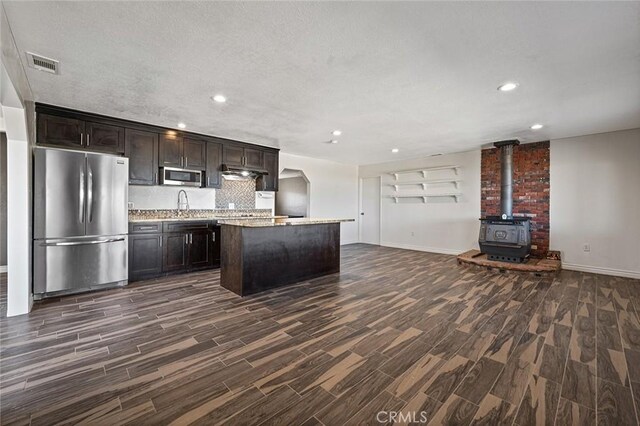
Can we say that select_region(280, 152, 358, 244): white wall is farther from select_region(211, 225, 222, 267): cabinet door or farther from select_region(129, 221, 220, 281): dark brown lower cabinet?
select_region(129, 221, 220, 281): dark brown lower cabinet

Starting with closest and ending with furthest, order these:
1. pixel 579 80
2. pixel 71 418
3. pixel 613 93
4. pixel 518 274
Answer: pixel 71 418 < pixel 579 80 < pixel 613 93 < pixel 518 274

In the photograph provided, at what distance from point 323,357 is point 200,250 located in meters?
3.37

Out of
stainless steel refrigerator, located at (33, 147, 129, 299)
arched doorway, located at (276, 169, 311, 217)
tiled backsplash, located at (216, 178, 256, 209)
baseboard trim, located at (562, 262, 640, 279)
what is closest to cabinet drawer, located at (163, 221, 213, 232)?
stainless steel refrigerator, located at (33, 147, 129, 299)

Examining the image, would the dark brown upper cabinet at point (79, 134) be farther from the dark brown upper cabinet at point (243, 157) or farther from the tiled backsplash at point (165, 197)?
the dark brown upper cabinet at point (243, 157)

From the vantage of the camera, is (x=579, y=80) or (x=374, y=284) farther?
(x=374, y=284)

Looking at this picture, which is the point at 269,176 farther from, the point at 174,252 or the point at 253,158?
the point at 174,252

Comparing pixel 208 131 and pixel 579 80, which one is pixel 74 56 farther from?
pixel 579 80

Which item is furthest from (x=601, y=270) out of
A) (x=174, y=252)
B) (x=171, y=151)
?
(x=171, y=151)

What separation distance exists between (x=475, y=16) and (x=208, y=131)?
13.5ft

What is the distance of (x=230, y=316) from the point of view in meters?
2.86

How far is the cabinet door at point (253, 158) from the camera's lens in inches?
219

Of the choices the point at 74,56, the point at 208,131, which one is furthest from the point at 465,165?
the point at 74,56

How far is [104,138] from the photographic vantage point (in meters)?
3.95

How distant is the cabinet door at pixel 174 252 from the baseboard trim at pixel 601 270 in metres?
6.75
